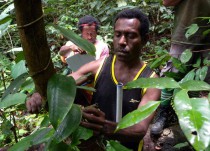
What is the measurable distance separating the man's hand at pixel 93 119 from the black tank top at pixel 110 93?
66 centimetres

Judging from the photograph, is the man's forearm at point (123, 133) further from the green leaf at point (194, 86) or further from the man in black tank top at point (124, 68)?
the man in black tank top at point (124, 68)

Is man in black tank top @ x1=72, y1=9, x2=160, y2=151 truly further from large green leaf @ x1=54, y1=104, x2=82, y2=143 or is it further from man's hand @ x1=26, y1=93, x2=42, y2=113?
large green leaf @ x1=54, y1=104, x2=82, y2=143

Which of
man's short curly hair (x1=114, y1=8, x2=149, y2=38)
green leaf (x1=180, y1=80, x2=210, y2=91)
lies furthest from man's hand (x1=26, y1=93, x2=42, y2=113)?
man's short curly hair (x1=114, y1=8, x2=149, y2=38)

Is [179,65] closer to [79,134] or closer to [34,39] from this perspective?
[79,134]

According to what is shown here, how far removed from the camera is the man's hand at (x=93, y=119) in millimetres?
853

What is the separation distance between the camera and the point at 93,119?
2.85 feet

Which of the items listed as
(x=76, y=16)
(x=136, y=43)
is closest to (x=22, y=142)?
(x=136, y=43)

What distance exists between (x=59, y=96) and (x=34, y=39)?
0.53ft

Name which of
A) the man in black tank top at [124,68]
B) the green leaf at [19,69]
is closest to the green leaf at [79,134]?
the green leaf at [19,69]

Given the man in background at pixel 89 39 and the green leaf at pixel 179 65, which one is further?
the man in background at pixel 89 39

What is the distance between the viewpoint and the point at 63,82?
2.54ft

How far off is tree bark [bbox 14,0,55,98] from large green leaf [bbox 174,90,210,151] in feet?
1.19

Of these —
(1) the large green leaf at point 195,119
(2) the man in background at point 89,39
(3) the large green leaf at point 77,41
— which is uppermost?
(3) the large green leaf at point 77,41

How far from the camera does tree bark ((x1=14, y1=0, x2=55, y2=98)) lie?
2.19 ft
